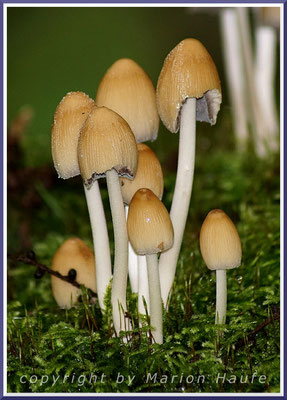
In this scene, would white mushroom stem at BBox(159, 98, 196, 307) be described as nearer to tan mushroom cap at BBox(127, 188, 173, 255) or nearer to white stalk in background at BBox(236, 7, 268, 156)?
tan mushroom cap at BBox(127, 188, 173, 255)

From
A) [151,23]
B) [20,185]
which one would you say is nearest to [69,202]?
[20,185]

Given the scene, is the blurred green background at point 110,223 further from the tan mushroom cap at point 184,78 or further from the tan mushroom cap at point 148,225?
the tan mushroom cap at point 184,78

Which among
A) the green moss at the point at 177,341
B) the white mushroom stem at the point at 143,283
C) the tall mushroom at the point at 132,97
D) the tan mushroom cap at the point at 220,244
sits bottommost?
the green moss at the point at 177,341

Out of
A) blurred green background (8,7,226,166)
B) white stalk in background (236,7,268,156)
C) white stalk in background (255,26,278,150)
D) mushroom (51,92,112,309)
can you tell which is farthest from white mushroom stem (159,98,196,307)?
blurred green background (8,7,226,166)

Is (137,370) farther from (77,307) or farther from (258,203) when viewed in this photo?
(258,203)

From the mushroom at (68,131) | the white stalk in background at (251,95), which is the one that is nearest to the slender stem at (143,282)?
the mushroom at (68,131)
